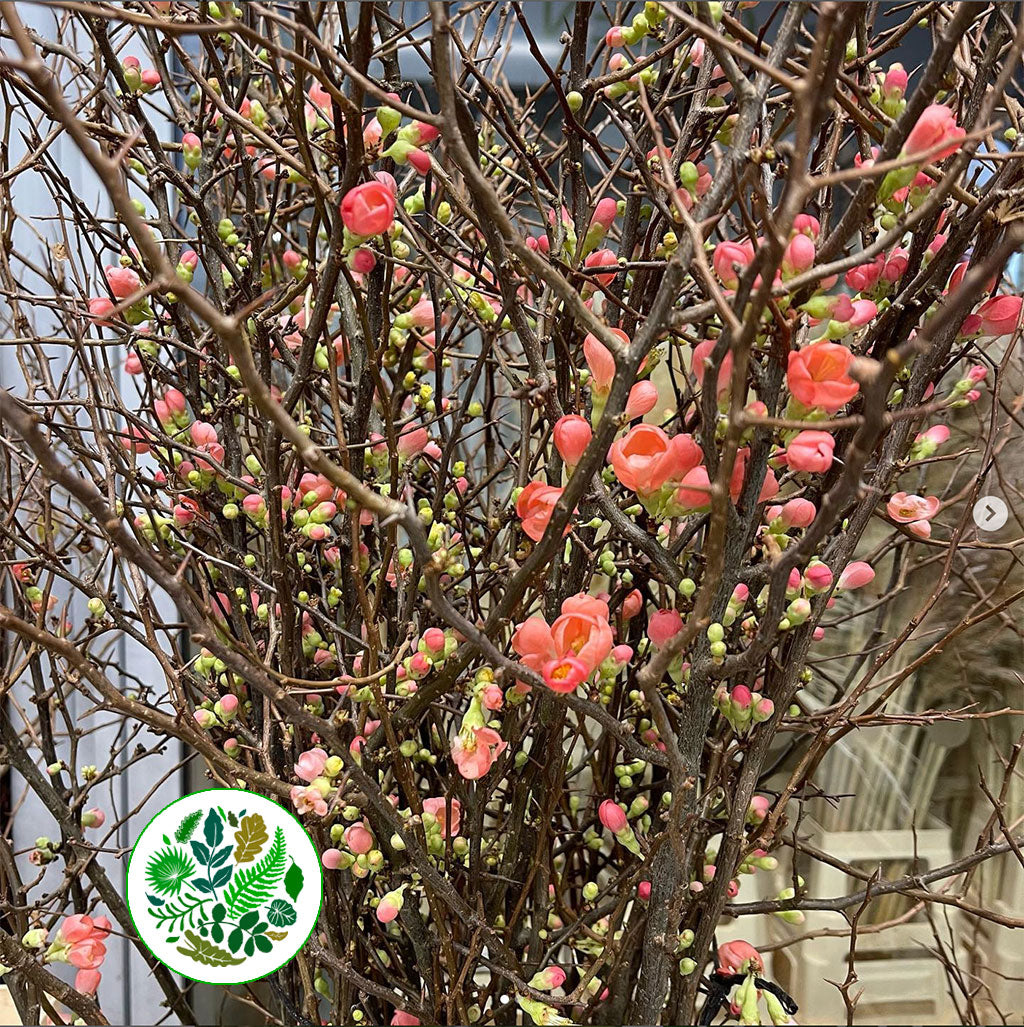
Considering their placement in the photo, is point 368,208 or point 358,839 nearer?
point 368,208

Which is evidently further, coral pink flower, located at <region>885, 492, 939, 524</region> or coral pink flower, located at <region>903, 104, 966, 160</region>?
coral pink flower, located at <region>885, 492, 939, 524</region>

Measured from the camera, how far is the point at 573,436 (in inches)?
13.4

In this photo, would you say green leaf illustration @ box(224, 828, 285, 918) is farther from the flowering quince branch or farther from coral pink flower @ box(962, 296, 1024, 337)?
coral pink flower @ box(962, 296, 1024, 337)

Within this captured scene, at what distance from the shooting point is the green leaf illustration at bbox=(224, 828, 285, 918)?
41 cm

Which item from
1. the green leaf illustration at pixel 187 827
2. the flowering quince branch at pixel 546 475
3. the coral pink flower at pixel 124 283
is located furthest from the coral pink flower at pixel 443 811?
the coral pink flower at pixel 124 283

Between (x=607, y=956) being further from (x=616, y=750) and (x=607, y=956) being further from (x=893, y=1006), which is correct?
(x=893, y=1006)

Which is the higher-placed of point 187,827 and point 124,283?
point 124,283

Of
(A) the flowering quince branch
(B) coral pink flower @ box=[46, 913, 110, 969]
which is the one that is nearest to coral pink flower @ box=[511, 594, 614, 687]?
(A) the flowering quince branch

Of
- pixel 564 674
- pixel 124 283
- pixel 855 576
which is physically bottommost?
pixel 564 674

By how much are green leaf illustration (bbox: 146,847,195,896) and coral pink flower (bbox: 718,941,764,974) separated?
0.97ft

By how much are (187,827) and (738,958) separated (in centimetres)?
31

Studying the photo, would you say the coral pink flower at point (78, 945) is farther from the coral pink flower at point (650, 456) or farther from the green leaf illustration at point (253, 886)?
the coral pink flower at point (650, 456)

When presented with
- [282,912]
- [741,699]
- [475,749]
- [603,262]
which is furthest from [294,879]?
[603,262]

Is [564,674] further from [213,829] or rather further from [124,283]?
[124,283]
